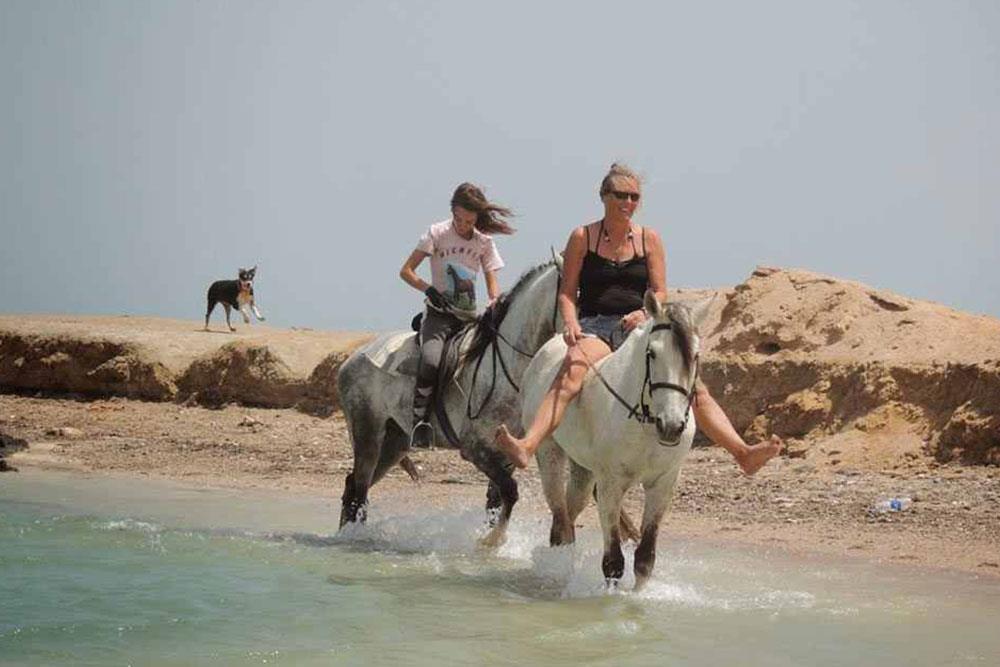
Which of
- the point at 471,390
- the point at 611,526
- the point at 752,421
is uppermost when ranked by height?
the point at 471,390

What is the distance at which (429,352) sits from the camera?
36.4 feet

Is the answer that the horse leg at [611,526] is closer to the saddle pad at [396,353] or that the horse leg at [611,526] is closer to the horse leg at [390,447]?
the saddle pad at [396,353]

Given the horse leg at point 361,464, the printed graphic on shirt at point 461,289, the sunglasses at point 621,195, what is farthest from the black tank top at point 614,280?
the horse leg at point 361,464

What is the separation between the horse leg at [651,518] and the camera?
8383 mm

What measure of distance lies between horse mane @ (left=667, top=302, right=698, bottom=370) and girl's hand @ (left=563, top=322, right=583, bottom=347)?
3.31 ft

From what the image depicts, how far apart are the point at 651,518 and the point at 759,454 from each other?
2.65 feet

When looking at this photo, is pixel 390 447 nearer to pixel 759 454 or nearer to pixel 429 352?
pixel 429 352

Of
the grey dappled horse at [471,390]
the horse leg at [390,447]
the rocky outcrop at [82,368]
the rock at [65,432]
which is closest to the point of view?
the grey dappled horse at [471,390]

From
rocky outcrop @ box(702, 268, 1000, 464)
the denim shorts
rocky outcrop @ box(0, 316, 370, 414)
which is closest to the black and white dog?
rocky outcrop @ box(0, 316, 370, 414)

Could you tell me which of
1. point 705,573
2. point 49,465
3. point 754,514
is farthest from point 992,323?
point 49,465

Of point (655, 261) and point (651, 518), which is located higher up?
point (655, 261)

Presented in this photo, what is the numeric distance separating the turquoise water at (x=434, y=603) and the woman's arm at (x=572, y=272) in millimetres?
1709

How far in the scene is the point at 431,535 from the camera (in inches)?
453

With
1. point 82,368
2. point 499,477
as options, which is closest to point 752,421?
point 499,477
